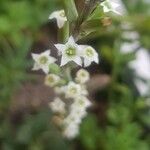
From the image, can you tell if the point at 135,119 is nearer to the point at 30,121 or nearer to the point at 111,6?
the point at 30,121

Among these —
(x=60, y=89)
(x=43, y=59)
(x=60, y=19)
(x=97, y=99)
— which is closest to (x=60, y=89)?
(x=60, y=89)

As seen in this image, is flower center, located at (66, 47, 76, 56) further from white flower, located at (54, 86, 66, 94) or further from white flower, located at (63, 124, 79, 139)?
white flower, located at (63, 124, 79, 139)

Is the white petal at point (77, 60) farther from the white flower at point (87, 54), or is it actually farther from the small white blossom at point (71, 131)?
the small white blossom at point (71, 131)

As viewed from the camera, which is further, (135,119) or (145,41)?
(145,41)

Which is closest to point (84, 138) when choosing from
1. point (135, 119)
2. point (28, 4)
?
point (135, 119)

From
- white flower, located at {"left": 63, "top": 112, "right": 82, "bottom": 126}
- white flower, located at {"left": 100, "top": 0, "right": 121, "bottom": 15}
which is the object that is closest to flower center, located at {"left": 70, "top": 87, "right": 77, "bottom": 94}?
white flower, located at {"left": 63, "top": 112, "right": 82, "bottom": 126}

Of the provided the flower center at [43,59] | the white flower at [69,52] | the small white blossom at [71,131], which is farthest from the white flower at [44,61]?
the small white blossom at [71,131]
